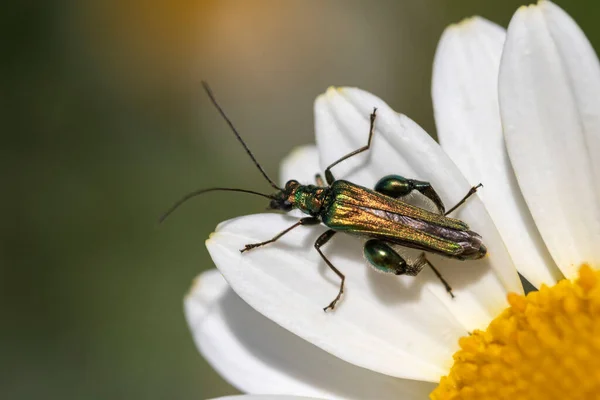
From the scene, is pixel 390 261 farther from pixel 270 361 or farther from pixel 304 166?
pixel 304 166

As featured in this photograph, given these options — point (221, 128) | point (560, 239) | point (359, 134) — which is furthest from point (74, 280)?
point (560, 239)

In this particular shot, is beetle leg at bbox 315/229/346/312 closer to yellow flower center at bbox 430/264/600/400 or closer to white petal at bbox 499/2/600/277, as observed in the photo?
yellow flower center at bbox 430/264/600/400

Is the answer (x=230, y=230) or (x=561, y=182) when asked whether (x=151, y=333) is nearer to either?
(x=230, y=230)

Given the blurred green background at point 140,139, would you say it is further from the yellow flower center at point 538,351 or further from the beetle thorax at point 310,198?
the yellow flower center at point 538,351

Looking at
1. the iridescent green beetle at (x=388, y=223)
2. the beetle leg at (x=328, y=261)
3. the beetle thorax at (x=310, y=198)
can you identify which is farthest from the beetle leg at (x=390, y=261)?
the beetle thorax at (x=310, y=198)

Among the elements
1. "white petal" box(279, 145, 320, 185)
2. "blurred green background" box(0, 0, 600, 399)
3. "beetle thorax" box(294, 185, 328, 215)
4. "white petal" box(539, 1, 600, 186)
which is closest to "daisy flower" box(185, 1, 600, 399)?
"white petal" box(539, 1, 600, 186)
